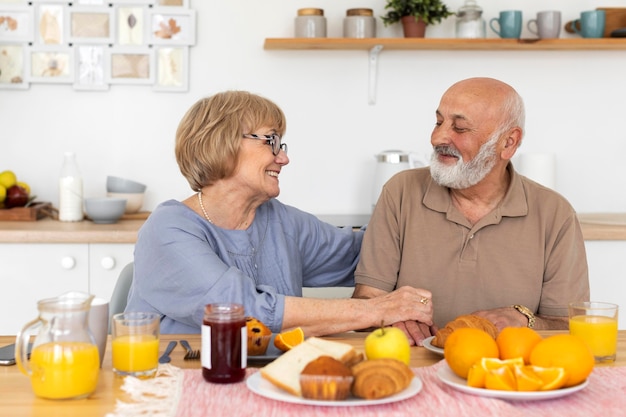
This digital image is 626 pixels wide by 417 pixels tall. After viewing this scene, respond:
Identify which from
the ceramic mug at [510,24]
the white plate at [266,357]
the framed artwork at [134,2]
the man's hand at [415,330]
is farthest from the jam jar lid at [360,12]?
the white plate at [266,357]

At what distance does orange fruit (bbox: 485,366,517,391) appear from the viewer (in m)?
1.36

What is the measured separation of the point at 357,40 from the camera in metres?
3.58

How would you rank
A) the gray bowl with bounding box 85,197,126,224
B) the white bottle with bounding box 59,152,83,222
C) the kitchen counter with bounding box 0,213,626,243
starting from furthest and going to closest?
the white bottle with bounding box 59,152,83,222 → the gray bowl with bounding box 85,197,126,224 → the kitchen counter with bounding box 0,213,626,243

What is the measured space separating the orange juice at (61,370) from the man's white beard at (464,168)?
4.02 ft

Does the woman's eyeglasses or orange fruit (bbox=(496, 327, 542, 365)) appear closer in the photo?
orange fruit (bbox=(496, 327, 542, 365))

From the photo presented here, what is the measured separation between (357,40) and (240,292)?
195cm

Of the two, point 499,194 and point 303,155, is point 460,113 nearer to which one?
point 499,194

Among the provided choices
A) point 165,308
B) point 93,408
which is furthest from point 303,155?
point 93,408

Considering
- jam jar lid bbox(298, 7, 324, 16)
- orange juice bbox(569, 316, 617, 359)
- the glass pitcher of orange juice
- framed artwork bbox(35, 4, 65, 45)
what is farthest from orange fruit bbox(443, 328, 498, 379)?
framed artwork bbox(35, 4, 65, 45)

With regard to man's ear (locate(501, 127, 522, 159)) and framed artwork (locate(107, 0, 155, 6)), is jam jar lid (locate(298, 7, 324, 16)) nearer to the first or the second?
framed artwork (locate(107, 0, 155, 6))

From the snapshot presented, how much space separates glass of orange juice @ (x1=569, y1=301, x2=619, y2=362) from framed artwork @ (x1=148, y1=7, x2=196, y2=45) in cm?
252

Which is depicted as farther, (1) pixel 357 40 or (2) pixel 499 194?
(1) pixel 357 40

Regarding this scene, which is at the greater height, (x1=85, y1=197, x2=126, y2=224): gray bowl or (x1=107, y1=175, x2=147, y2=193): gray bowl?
(x1=107, y1=175, x2=147, y2=193): gray bowl

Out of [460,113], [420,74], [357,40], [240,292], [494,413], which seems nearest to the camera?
[494,413]
